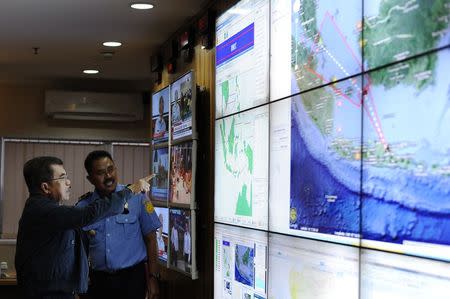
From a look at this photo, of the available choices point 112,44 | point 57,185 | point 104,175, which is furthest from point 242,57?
point 112,44

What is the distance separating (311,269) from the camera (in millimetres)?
3080

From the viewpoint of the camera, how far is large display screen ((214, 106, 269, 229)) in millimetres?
3699

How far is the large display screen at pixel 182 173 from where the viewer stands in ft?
16.1

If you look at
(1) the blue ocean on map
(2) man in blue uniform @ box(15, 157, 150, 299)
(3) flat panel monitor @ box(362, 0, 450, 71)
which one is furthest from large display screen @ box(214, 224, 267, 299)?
(3) flat panel monitor @ box(362, 0, 450, 71)

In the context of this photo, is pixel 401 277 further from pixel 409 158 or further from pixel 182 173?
pixel 182 173

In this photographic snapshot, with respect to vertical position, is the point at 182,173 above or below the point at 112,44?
below

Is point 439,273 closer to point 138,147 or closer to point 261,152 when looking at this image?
point 261,152

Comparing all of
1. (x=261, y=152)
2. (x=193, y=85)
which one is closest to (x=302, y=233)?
(x=261, y=152)

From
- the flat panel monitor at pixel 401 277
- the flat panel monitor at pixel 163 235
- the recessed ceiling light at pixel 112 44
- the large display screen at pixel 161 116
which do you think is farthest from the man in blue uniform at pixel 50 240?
the recessed ceiling light at pixel 112 44

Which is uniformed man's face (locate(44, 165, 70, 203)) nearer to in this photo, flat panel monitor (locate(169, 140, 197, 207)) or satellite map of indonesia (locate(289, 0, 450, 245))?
satellite map of indonesia (locate(289, 0, 450, 245))

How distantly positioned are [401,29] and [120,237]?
268 centimetres

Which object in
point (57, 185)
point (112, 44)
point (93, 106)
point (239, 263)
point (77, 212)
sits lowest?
point (239, 263)

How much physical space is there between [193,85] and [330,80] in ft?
6.79

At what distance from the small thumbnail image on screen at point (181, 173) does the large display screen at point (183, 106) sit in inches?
3.9
